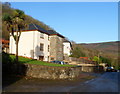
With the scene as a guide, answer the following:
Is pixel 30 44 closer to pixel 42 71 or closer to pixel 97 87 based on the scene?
pixel 42 71

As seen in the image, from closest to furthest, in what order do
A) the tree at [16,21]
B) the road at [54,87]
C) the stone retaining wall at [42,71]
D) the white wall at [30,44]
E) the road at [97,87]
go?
the road at [54,87], the road at [97,87], the stone retaining wall at [42,71], the tree at [16,21], the white wall at [30,44]

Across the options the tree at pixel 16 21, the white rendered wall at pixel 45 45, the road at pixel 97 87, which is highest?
the tree at pixel 16 21

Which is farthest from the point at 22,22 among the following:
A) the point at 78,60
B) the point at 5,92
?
the point at 78,60

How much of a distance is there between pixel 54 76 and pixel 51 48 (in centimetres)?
2065

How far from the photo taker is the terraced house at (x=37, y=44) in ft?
109

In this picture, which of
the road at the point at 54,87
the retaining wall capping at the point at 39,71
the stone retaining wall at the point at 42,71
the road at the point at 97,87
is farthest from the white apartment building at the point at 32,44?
the road at the point at 97,87

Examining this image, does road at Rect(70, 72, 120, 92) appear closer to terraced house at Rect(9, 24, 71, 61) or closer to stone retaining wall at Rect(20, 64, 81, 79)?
stone retaining wall at Rect(20, 64, 81, 79)

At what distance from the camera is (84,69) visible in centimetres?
3672

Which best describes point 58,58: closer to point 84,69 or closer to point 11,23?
point 84,69

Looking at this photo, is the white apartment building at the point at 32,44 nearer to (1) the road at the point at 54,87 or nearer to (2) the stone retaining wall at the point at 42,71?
(2) the stone retaining wall at the point at 42,71

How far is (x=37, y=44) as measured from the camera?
33281 millimetres

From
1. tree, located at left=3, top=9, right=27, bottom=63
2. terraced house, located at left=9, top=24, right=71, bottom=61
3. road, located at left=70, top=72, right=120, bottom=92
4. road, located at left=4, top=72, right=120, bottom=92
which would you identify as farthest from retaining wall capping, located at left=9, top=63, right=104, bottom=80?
terraced house, located at left=9, top=24, right=71, bottom=61

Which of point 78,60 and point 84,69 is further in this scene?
point 78,60

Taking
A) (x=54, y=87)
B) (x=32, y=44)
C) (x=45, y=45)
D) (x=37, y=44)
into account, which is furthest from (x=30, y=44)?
(x=54, y=87)
